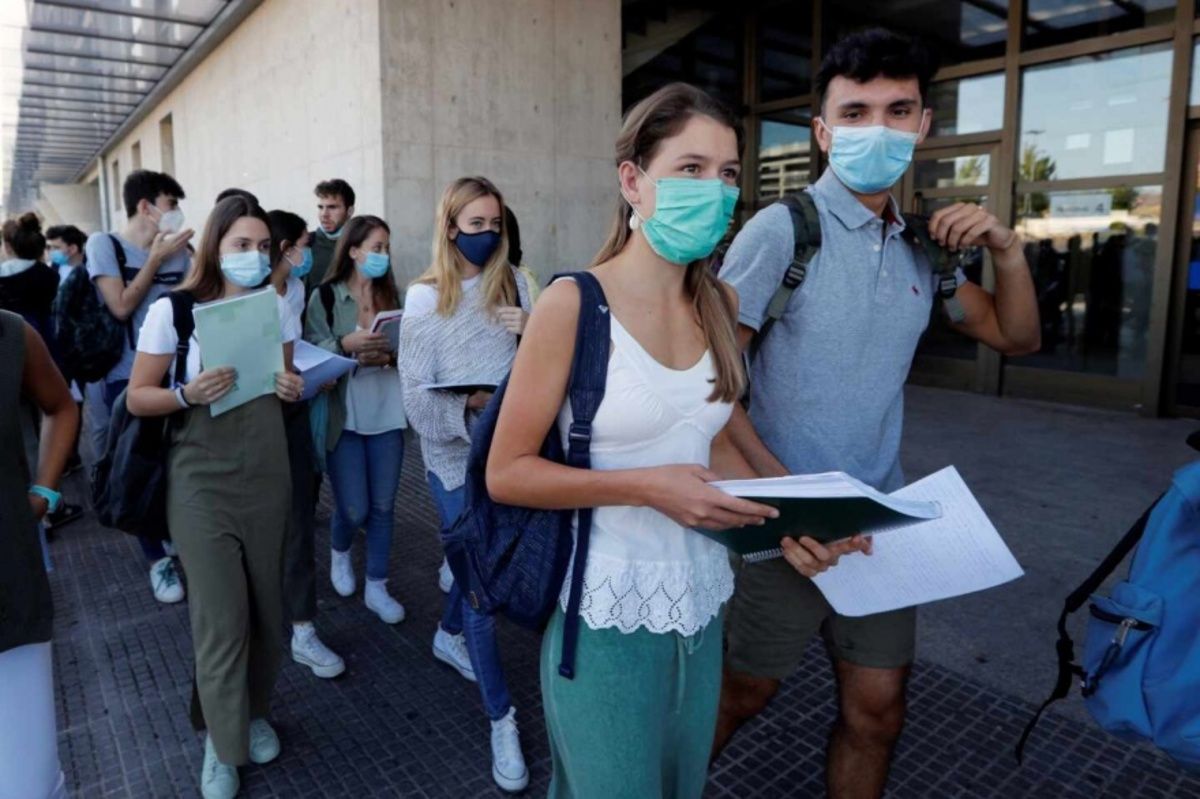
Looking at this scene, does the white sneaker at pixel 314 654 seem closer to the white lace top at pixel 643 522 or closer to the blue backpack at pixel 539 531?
the blue backpack at pixel 539 531

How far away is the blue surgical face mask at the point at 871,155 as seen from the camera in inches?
84.1

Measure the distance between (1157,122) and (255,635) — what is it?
352 inches

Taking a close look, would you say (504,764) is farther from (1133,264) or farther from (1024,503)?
(1133,264)

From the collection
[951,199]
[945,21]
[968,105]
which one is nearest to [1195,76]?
[968,105]

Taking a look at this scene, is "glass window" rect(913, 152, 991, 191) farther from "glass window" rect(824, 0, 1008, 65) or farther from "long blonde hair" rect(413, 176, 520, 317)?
"long blonde hair" rect(413, 176, 520, 317)

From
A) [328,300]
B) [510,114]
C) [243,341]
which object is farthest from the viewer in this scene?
[510,114]

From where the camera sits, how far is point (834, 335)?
7.01ft

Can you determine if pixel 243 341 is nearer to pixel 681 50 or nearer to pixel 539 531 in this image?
pixel 539 531

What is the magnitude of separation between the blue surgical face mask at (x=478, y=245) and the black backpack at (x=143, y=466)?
99 centimetres

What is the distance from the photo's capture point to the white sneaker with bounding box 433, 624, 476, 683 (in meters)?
3.63

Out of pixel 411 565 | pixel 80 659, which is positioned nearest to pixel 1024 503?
pixel 411 565

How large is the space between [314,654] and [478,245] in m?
1.86

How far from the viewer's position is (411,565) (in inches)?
193

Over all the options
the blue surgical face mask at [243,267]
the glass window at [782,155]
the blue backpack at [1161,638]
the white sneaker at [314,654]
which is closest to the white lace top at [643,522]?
the blue backpack at [1161,638]
